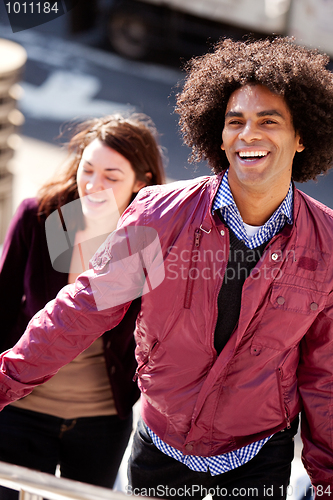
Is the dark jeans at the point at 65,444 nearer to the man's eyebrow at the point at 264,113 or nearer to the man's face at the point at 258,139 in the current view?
the man's face at the point at 258,139

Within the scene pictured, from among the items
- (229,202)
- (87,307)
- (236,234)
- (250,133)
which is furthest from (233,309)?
(250,133)

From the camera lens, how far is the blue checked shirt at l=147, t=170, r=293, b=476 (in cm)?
223

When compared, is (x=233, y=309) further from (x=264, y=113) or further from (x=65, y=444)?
(x=65, y=444)

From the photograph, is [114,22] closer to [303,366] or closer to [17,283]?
[17,283]

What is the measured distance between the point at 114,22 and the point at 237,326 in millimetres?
8921

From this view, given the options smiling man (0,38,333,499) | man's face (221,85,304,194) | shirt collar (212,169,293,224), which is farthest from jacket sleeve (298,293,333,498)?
man's face (221,85,304,194)

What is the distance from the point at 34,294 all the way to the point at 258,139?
124 centimetres

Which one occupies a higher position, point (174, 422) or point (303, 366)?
point (303, 366)

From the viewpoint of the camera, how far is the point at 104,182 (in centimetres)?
285

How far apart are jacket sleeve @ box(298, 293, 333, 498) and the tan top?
2.93ft

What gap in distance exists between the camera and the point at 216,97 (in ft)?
8.05

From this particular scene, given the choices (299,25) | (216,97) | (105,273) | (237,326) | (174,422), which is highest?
(299,25)

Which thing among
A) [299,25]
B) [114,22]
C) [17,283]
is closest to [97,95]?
[114,22]

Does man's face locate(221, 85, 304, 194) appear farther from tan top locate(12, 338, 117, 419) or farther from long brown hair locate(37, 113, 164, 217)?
tan top locate(12, 338, 117, 419)
